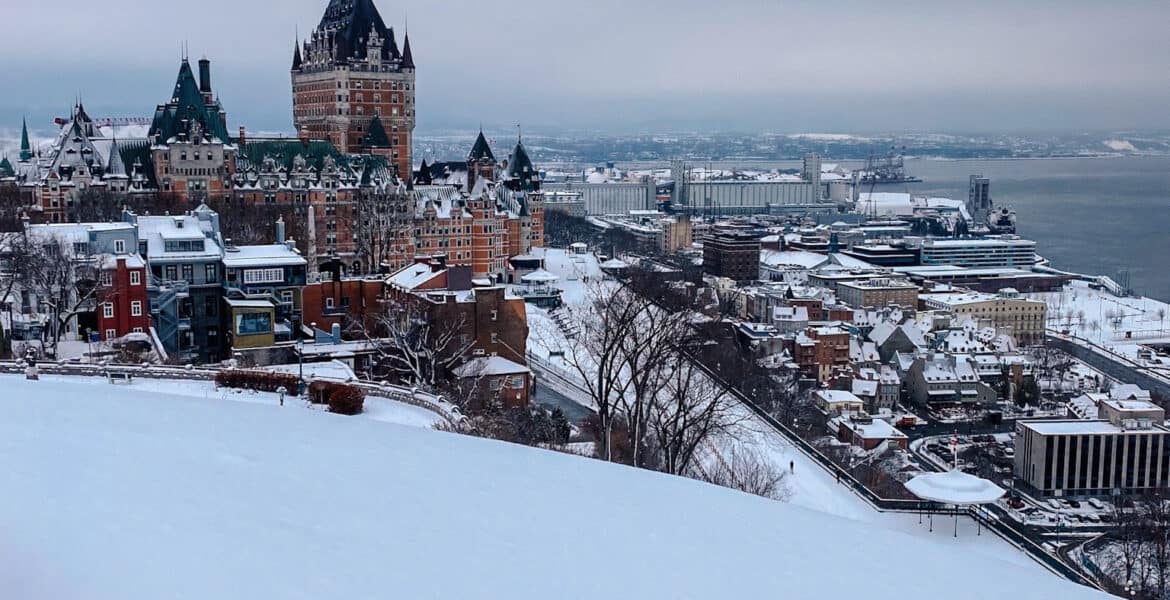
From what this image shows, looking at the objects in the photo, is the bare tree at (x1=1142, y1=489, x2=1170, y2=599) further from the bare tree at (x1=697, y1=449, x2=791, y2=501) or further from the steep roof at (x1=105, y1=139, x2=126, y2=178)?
the steep roof at (x1=105, y1=139, x2=126, y2=178)

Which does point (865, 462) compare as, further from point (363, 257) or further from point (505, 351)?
point (363, 257)

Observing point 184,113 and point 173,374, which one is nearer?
point 173,374

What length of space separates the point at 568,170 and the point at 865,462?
16354 cm

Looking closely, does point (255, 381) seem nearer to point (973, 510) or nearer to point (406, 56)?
point (973, 510)

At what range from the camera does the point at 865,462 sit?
24672 millimetres

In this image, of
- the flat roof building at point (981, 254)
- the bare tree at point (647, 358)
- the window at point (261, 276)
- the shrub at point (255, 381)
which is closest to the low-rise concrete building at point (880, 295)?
the flat roof building at point (981, 254)

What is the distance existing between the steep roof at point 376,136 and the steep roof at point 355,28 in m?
3.28

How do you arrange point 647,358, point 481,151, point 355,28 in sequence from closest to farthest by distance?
point 647,358 → point 481,151 → point 355,28

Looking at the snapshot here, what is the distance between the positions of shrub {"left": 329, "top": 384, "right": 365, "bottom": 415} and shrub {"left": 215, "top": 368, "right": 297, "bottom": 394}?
122cm

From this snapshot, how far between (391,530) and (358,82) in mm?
41002

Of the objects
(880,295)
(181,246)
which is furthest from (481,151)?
(181,246)

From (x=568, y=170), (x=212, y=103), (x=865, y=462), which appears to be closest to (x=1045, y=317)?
(x=865, y=462)

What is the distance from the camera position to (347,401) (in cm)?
1120

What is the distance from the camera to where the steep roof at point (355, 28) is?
149ft
